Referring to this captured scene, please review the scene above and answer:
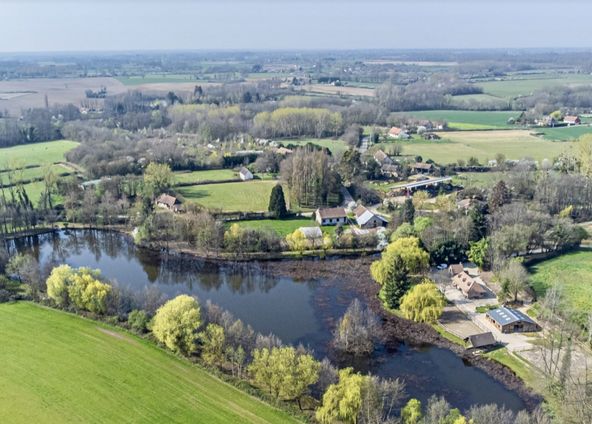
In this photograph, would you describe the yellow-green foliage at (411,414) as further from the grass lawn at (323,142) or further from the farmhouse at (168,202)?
the grass lawn at (323,142)

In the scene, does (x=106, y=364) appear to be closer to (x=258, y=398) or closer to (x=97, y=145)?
(x=258, y=398)

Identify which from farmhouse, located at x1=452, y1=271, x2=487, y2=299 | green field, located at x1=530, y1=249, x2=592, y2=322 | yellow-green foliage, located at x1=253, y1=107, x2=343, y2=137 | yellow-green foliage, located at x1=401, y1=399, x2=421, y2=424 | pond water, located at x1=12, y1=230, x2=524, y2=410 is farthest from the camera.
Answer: yellow-green foliage, located at x1=253, y1=107, x2=343, y2=137

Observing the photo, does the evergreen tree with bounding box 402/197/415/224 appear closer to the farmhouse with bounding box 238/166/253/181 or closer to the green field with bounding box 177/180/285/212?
the green field with bounding box 177/180/285/212

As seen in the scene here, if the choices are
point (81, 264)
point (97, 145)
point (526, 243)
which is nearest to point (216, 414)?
point (81, 264)

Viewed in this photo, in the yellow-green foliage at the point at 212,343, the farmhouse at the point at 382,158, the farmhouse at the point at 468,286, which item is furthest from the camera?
the farmhouse at the point at 382,158

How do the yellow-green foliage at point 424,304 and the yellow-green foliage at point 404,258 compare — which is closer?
the yellow-green foliage at point 424,304

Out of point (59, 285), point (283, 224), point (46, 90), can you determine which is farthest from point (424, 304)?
point (46, 90)

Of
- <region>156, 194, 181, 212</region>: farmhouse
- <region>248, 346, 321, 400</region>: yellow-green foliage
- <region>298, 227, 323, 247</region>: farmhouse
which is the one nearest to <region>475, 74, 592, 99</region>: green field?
<region>298, 227, 323, 247</region>: farmhouse

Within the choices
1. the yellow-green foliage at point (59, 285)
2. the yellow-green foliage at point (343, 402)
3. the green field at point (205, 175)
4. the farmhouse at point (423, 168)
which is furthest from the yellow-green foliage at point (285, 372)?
the farmhouse at point (423, 168)
